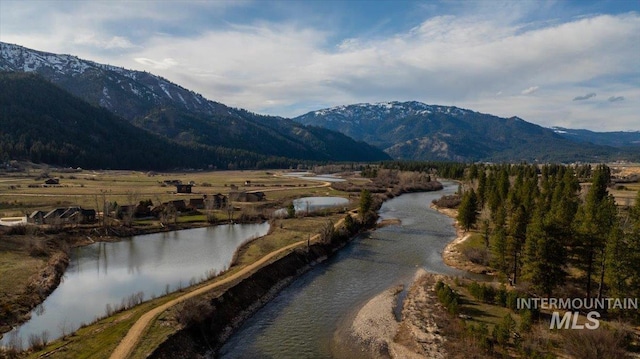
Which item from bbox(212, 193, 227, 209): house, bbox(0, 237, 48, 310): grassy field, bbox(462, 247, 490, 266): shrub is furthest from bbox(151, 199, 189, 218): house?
bbox(462, 247, 490, 266): shrub

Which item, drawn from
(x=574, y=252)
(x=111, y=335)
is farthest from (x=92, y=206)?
(x=574, y=252)

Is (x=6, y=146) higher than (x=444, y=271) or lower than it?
higher

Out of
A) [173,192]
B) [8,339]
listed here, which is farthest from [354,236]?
[173,192]

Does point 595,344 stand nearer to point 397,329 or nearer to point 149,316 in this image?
point 397,329

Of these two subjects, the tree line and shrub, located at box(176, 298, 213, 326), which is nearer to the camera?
shrub, located at box(176, 298, 213, 326)

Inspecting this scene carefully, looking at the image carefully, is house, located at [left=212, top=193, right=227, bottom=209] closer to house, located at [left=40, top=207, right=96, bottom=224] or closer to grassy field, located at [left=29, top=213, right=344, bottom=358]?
house, located at [left=40, top=207, right=96, bottom=224]

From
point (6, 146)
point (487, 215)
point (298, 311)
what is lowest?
point (298, 311)

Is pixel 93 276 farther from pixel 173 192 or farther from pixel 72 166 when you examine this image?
pixel 72 166
